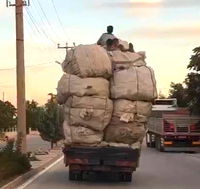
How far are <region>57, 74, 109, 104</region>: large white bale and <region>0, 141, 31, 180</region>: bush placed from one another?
2590 millimetres

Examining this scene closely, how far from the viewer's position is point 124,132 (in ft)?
58.5

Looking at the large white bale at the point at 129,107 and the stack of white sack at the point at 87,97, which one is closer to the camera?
the stack of white sack at the point at 87,97

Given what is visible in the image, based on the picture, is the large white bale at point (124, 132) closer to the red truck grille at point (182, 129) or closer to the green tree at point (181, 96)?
the red truck grille at point (182, 129)

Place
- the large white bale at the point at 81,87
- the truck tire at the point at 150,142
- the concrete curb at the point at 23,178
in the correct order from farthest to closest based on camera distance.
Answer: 1. the truck tire at the point at 150,142
2. the large white bale at the point at 81,87
3. the concrete curb at the point at 23,178

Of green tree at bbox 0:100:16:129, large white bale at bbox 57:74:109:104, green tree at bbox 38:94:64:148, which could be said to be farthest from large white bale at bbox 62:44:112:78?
green tree at bbox 0:100:16:129

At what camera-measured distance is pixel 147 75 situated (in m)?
18.2

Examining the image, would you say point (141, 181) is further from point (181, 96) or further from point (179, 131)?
point (181, 96)

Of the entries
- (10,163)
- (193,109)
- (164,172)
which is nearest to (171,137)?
(193,109)

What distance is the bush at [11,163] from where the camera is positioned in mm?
18328

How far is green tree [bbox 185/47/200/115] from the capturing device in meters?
45.1

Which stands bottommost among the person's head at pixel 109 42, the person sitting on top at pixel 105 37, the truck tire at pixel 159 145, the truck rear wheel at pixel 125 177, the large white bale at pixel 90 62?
the truck rear wheel at pixel 125 177

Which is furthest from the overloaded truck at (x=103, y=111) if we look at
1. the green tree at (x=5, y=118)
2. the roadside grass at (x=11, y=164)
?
A: the green tree at (x=5, y=118)

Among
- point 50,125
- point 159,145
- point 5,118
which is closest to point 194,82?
point 159,145

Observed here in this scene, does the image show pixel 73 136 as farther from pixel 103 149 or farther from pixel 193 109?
pixel 193 109
